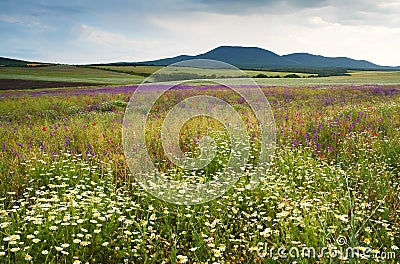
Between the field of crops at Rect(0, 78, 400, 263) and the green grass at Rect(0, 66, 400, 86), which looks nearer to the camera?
the field of crops at Rect(0, 78, 400, 263)

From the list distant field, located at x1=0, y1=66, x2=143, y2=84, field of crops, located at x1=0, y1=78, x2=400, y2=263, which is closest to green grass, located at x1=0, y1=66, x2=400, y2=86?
Answer: distant field, located at x1=0, y1=66, x2=143, y2=84

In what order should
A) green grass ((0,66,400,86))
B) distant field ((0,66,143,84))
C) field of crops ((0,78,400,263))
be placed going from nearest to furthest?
1. field of crops ((0,78,400,263))
2. green grass ((0,66,400,86))
3. distant field ((0,66,143,84))

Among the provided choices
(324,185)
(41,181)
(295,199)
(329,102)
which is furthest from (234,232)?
(329,102)

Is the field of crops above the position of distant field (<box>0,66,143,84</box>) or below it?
below

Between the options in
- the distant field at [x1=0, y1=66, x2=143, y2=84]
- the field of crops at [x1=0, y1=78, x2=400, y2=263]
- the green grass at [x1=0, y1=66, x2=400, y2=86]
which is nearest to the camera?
the field of crops at [x1=0, y1=78, x2=400, y2=263]

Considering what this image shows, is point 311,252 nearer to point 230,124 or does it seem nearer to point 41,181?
point 41,181

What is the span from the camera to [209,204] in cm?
461

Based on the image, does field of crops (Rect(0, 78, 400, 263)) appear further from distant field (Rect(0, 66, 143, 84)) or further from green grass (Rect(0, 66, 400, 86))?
distant field (Rect(0, 66, 143, 84))

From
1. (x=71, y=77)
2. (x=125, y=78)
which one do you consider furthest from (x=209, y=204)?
(x=71, y=77)

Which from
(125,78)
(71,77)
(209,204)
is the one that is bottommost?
(209,204)

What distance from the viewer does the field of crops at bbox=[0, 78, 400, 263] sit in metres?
3.54

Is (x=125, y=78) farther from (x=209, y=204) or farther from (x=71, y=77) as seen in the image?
(x=209, y=204)

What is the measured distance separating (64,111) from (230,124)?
8727 mm

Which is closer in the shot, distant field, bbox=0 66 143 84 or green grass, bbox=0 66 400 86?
green grass, bbox=0 66 400 86
